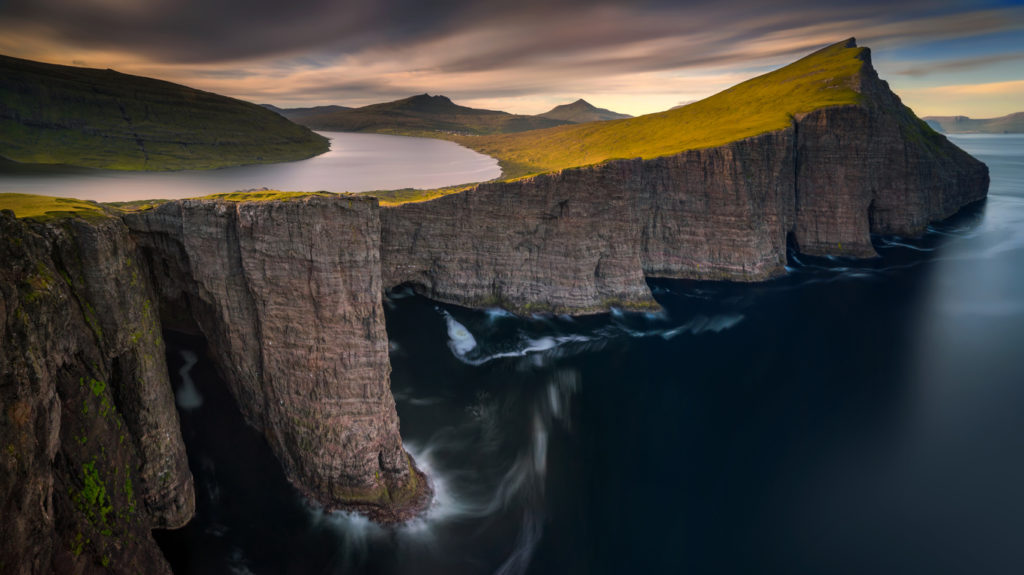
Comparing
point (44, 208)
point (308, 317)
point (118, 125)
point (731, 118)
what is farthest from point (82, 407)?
point (118, 125)

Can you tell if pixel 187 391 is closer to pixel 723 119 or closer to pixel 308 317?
pixel 308 317

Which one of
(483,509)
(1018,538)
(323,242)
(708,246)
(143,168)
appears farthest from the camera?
(143,168)


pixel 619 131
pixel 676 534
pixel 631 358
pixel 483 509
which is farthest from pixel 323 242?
pixel 619 131

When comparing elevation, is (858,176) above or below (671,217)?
above

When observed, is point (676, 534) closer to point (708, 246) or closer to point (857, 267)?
point (708, 246)

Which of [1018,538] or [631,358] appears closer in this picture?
[1018,538]

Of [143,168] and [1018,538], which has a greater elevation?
[143,168]

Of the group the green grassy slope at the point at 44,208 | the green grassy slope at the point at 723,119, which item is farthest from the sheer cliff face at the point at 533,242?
the green grassy slope at the point at 44,208
